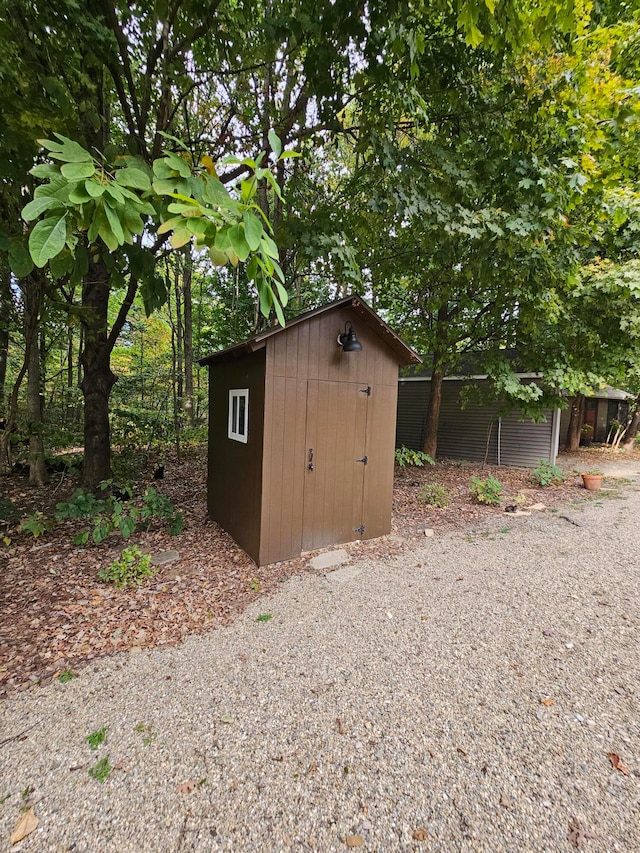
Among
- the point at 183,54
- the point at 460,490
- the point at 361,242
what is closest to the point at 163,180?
the point at 183,54

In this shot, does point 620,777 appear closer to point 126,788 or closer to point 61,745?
point 126,788

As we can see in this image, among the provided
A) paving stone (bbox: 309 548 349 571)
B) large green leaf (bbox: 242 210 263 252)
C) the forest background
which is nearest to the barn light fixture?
the forest background

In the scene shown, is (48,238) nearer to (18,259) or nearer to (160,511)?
(18,259)

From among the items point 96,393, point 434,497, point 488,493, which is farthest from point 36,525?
point 488,493

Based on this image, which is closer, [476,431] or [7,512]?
A: [7,512]

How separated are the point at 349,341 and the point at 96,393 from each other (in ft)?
11.8

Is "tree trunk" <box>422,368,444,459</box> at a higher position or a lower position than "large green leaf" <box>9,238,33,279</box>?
lower

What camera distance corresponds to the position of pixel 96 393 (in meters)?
4.88

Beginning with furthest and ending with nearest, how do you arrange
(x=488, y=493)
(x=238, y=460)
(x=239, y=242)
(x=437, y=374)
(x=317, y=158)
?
(x=437, y=374) → (x=317, y=158) → (x=488, y=493) → (x=238, y=460) → (x=239, y=242)

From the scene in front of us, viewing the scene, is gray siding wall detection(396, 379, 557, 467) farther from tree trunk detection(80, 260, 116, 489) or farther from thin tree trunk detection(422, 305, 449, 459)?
tree trunk detection(80, 260, 116, 489)

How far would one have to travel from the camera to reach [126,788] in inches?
59.7

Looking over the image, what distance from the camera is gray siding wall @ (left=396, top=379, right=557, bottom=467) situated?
934 centimetres

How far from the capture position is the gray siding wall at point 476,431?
9336 mm

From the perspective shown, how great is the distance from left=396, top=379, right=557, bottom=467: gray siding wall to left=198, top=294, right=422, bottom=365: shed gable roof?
5353 mm
